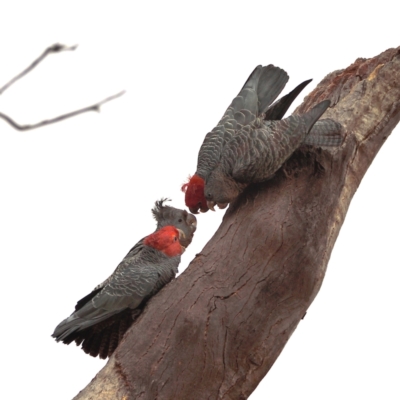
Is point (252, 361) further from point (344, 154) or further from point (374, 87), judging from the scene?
point (374, 87)

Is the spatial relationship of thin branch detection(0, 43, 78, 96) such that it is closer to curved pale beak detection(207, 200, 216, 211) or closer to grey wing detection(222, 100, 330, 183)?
grey wing detection(222, 100, 330, 183)

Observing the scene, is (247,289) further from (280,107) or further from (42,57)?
(42,57)

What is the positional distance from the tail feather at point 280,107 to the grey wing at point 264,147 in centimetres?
34

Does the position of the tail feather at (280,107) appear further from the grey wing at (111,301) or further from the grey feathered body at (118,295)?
the grey wing at (111,301)

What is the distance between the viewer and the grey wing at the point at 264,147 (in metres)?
3.90

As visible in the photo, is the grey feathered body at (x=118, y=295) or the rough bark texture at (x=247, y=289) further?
the grey feathered body at (x=118, y=295)

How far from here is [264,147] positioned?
3.92 metres

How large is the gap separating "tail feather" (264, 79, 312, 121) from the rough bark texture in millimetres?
333

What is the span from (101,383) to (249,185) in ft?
5.24

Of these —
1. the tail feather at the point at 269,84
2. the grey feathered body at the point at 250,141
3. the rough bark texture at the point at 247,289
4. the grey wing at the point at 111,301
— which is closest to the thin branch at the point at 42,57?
the rough bark texture at the point at 247,289

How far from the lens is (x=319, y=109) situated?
4125mm

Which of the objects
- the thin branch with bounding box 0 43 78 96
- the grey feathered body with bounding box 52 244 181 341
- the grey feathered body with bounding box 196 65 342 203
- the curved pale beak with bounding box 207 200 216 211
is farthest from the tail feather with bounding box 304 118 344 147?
the thin branch with bounding box 0 43 78 96

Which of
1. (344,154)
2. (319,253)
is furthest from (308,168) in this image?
(319,253)

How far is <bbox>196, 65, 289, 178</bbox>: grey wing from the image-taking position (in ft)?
13.7
